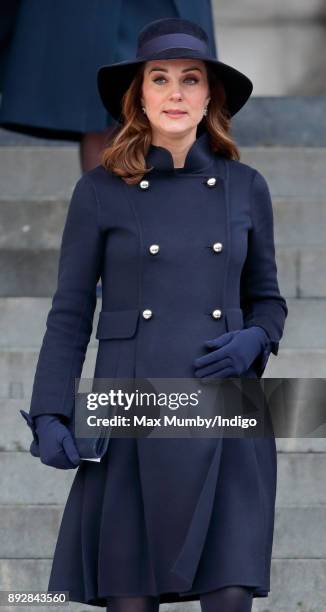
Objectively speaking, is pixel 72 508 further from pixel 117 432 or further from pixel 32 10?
pixel 32 10

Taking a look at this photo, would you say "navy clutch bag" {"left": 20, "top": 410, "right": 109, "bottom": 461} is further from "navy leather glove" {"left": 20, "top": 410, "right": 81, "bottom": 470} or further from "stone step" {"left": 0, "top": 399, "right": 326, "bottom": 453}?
"stone step" {"left": 0, "top": 399, "right": 326, "bottom": 453}

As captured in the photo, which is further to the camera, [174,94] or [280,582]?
[280,582]

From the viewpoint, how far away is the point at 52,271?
19.9 ft

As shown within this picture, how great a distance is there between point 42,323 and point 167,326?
2.16 metres

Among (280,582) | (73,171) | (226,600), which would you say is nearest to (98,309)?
(280,582)

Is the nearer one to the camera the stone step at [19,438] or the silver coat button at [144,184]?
the silver coat button at [144,184]

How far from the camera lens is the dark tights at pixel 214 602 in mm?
3393

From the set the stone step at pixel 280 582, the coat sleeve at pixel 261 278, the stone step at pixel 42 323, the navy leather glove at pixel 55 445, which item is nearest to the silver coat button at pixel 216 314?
the coat sleeve at pixel 261 278

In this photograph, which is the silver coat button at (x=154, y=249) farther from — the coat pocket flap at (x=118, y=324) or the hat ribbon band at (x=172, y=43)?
the hat ribbon band at (x=172, y=43)

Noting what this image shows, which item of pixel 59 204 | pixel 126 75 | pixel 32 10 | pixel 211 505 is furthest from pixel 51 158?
pixel 211 505

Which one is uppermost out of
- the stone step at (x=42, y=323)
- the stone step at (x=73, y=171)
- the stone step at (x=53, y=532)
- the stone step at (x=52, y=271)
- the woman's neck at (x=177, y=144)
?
the stone step at (x=73, y=171)

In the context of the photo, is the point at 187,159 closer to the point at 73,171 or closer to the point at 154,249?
Result: the point at 154,249

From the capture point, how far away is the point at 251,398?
11.7 ft

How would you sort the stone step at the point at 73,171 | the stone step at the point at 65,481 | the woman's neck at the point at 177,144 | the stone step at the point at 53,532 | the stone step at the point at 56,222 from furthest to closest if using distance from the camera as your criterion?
the stone step at the point at 73,171 < the stone step at the point at 56,222 < the stone step at the point at 65,481 < the stone step at the point at 53,532 < the woman's neck at the point at 177,144
